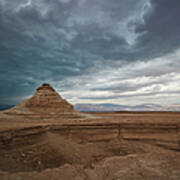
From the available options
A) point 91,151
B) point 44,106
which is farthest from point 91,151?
point 44,106

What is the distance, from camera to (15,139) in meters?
11.1

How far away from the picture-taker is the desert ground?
9.17 m

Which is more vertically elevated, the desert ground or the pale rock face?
the pale rock face

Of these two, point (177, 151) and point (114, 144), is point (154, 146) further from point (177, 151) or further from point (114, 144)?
point (114, 144)

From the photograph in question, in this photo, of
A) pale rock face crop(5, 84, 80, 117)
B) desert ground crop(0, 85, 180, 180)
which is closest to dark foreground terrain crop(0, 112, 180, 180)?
desert ground crop(0, 85, 180, 180)

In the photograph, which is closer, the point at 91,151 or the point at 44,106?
the point at 91,151

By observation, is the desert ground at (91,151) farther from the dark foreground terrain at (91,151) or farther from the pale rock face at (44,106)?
the pale rock face at (44,106)

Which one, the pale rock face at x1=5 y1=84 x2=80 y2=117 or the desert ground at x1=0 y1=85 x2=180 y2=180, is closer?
the desert ground at x1=0 y1=85 x2=180 y2=180

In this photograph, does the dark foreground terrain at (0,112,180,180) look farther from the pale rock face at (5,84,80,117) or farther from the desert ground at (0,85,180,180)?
the pale rock face at (5,84,80,117)

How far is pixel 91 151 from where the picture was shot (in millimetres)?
13305

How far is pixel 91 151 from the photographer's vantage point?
13.3 metres

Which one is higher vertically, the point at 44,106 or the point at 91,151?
the point at 44,106

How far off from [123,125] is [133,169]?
6.19 metres

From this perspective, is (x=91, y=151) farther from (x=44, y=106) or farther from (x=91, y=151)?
(x=44, y=106)
